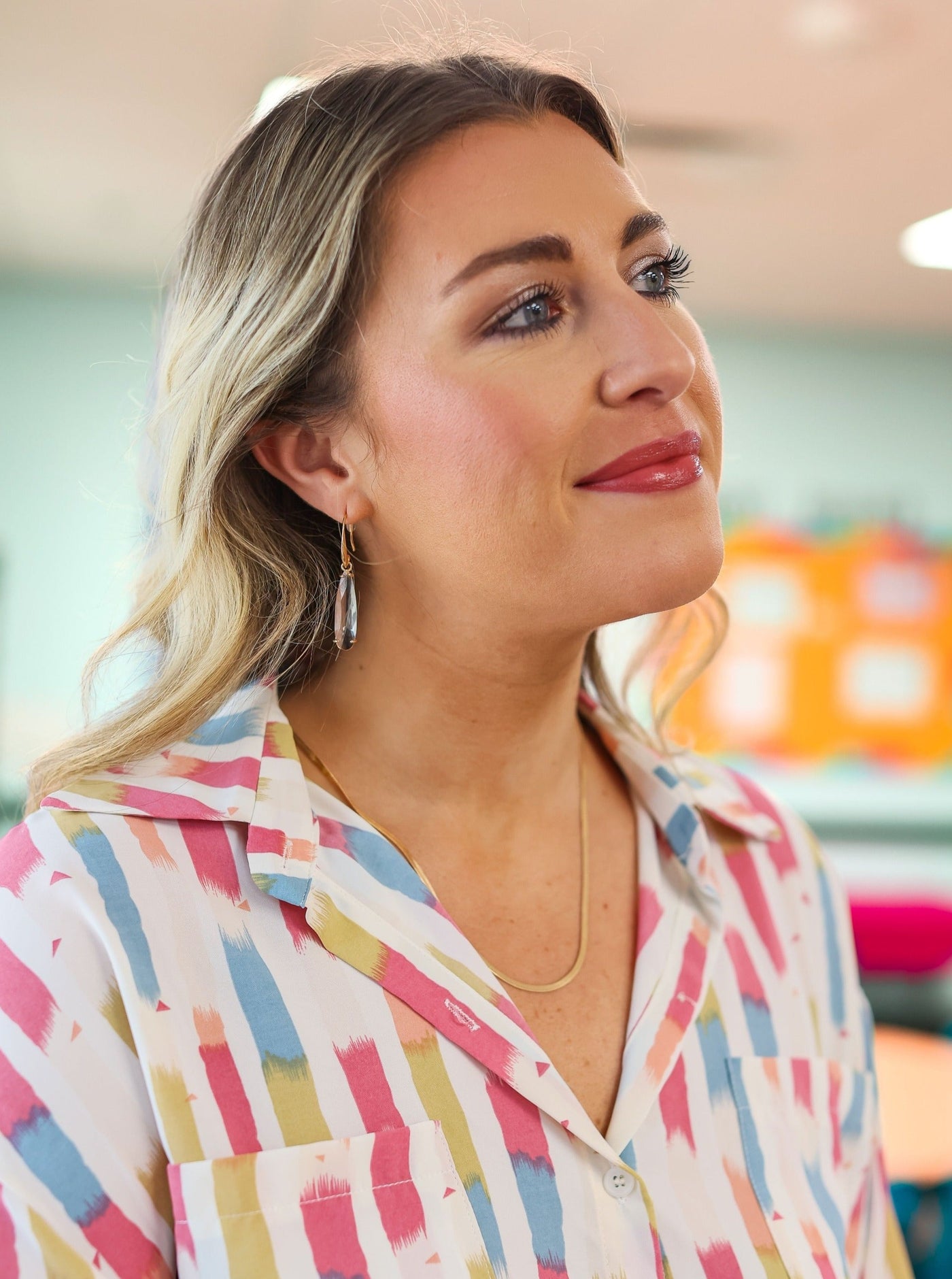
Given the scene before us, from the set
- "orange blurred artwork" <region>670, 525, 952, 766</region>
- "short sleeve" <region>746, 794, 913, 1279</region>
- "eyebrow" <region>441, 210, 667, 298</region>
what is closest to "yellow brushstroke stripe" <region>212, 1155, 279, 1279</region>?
"short sleeve" <region>746, 794, 913, 1279</region>

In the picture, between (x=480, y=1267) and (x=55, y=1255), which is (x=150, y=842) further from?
(x=480, y=1267)

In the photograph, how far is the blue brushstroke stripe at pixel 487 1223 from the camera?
93cm

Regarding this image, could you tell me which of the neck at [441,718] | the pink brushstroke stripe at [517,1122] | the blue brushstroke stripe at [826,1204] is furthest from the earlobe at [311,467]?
the blue brushstroke stripe at [826,1204]

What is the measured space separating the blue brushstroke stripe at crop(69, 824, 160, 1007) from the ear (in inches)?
16.2

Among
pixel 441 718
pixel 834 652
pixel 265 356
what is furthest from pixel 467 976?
pixel 834 652

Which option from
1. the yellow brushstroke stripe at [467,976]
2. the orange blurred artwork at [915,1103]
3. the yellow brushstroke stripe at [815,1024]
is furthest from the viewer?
the orange blurred artwork at [915,1103]

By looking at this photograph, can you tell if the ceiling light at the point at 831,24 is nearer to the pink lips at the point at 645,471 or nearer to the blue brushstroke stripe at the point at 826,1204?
the pink lips at the point at 645,471

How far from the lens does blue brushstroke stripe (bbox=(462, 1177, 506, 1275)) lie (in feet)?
3.04

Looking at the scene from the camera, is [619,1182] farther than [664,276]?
No

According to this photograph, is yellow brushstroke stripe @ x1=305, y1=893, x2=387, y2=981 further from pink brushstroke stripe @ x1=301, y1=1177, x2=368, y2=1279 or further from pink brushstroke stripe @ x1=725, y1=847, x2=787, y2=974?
pink brushstroke stripe @ x1=725, y1=847, x2=787, y2=974

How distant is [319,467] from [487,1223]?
713 mm

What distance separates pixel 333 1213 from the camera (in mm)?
899

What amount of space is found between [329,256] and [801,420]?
5.41 m

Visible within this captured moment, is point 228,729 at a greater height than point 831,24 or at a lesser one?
lesser
